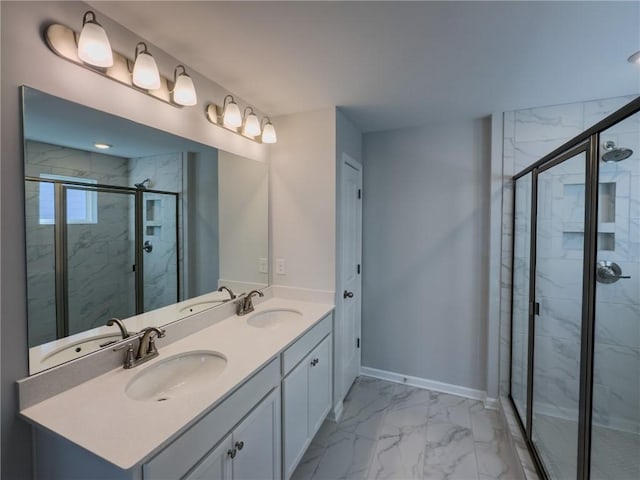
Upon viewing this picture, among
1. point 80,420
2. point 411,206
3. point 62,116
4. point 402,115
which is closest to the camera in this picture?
point 80,420

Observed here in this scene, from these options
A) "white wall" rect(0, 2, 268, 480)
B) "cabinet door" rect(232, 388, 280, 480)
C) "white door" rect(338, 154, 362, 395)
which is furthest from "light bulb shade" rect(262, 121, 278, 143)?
"cabinet door" rect(232, 388, 280, 480)

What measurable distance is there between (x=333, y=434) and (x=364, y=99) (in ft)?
7.90

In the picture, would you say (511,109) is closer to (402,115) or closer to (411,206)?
(402,115)

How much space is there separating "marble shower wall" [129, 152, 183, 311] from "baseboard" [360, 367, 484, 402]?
6.79 ft

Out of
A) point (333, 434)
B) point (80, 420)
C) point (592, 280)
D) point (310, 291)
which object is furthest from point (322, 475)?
point (592, 280)

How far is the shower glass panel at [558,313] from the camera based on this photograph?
142 centimetres

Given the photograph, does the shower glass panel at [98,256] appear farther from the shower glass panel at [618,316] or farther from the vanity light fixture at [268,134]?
the shower glass panel at [618,316]

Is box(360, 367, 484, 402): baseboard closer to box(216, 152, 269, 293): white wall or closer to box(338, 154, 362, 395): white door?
box(338, 154, 362, 395): white door

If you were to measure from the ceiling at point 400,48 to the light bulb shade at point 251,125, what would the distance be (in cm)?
13

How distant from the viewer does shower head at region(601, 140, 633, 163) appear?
1.27 meters

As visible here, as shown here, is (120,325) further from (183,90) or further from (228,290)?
(183,90)

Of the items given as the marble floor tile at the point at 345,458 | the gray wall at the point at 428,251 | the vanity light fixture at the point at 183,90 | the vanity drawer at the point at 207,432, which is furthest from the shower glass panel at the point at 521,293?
the vanity light fixture at the point at 183,90

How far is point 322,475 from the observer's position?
173 cm

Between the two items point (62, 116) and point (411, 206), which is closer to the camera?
point (62, 116)
